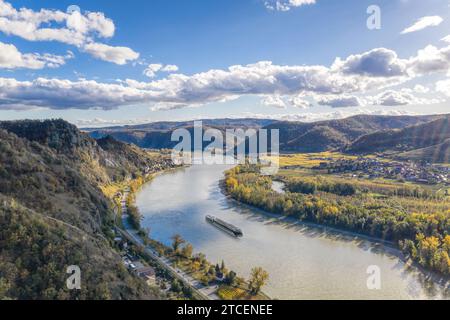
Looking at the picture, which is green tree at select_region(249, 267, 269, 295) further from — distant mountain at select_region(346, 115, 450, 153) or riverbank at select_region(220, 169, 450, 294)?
distant mountain at select_region(346, 115, 450, 153)

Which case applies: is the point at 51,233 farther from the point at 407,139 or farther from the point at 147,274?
the point at 407,139

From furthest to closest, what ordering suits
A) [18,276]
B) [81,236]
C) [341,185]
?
[341,185] → [81,236] → [18,276]

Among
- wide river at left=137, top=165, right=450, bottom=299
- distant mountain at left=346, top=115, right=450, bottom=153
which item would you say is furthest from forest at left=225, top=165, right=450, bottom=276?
distant mountain at left=346, top=115, right=450, bottom=153

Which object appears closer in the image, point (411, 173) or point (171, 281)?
point (171, 281)

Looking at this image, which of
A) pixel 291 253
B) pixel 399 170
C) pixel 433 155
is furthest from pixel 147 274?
pixel 433 155

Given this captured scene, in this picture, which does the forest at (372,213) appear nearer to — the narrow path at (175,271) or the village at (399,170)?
the village at (399,170)

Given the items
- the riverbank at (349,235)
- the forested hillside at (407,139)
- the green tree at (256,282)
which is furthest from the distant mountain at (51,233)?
the forested hillside at (407,139)

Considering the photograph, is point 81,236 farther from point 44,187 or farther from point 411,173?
point 411,173
